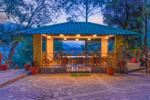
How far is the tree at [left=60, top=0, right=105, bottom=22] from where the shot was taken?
101ft

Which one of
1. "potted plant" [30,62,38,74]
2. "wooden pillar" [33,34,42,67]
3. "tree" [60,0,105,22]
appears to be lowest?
"potted plant" [30,62,38,74]

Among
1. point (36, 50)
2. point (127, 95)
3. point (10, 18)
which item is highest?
point (10, 18)

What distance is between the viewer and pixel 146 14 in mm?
25062

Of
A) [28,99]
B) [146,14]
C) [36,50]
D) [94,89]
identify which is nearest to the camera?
[28,99]

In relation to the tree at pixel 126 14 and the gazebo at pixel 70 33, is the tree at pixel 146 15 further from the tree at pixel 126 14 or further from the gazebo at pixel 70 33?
the gazebo at pixel 70 33

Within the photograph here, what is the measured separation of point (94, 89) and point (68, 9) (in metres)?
20.1

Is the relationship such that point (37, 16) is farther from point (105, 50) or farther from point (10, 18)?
point (105, 50)

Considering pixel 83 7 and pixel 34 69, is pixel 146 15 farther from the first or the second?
pixel 34 69

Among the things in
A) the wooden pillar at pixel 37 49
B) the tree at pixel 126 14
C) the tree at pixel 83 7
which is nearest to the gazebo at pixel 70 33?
the wooden pillar at pixel 37 49

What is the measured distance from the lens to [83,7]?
31.4m

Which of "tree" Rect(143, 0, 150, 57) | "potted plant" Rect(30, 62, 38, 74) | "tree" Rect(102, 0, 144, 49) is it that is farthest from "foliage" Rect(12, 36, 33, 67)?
"potted plant" Rect(30, 62, 38, 74)

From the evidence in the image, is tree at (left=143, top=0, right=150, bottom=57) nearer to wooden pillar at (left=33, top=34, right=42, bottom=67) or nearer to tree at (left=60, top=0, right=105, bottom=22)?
tree at (left=60, top=0, right=105, bottom=22)

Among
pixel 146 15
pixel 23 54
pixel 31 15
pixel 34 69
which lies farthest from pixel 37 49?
pixel 23 54

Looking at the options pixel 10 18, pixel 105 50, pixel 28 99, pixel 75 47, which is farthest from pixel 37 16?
pixel 28 99
